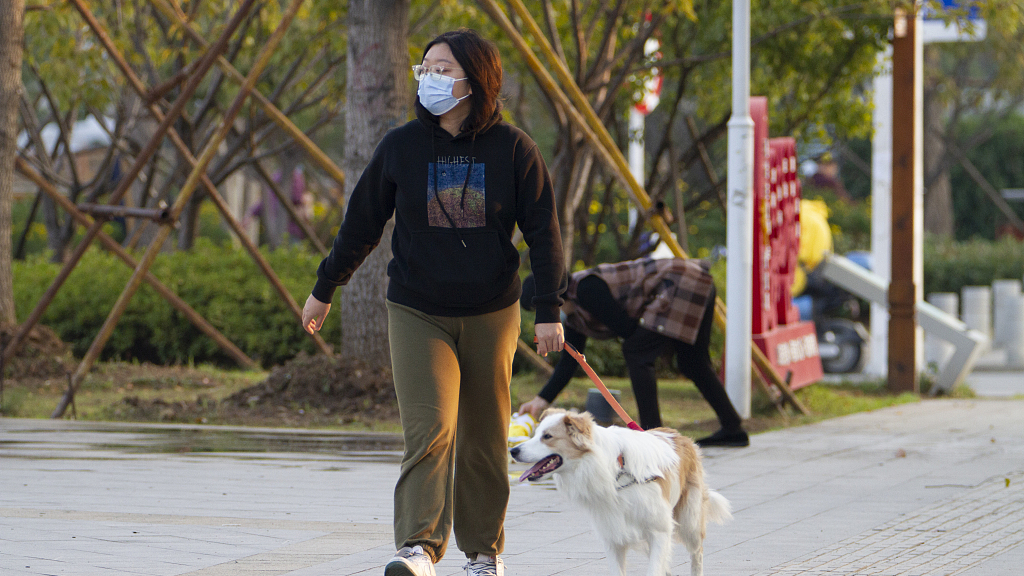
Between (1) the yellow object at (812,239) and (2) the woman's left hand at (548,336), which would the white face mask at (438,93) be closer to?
(2) the woman's left hand at (548,336)

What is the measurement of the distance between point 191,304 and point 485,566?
8961mm

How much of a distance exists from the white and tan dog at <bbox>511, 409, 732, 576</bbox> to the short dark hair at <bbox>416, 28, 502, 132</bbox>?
1014 mm

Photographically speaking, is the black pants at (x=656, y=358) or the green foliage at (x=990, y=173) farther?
the green foliage at (x=990, y=173)

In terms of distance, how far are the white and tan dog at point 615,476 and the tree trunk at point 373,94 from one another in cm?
525

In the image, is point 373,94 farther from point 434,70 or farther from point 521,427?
point 434,70

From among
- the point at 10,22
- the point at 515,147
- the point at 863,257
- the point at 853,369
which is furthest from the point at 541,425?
the point at 863,257

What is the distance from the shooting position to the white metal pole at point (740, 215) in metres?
8.54

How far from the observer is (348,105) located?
9.02 m

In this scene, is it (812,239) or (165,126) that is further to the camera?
(812,239)

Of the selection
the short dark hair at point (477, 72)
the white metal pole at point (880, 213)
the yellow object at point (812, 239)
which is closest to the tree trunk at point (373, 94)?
the short dark hair at point (477, 72)

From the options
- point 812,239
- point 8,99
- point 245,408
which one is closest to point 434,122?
point 245,408

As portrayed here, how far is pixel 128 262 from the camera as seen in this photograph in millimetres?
10078

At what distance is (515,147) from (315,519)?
2.23m

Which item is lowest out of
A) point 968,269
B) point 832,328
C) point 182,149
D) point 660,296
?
point 968,269
